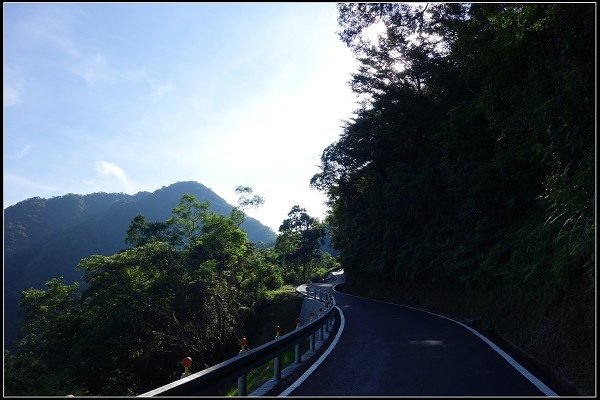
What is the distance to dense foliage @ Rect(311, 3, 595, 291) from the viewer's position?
25.2 feet

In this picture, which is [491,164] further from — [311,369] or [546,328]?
[311,369]

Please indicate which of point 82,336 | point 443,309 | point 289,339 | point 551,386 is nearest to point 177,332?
point 82,336

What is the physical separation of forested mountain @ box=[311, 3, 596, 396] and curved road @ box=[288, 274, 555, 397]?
96 centimetres

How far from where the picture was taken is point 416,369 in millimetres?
7633

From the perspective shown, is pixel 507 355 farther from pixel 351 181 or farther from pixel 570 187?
pixel 351 181

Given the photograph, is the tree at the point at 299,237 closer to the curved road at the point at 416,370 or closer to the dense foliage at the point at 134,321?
the dense foliage at the point at 134,321

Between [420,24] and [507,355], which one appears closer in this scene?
[507,355]

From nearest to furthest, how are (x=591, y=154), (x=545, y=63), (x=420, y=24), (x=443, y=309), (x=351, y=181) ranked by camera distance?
(x=591, y=154) < (x=545, y=63) < (x=420, y=24) < (x=443, y=309) < (x=351, y=181)

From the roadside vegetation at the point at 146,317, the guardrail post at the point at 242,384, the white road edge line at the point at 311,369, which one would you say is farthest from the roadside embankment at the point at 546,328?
the roadside vegetation at the point at 146,317

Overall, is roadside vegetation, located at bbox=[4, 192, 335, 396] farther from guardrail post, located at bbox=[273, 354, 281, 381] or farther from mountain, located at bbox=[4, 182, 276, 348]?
mountain, located at bbox=[4, 182, 276, 348]

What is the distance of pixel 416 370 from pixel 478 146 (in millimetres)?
12414

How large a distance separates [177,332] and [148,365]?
10.9ft

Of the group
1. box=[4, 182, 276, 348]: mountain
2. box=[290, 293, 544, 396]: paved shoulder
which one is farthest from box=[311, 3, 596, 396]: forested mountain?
box=[4, 182, 276, 348]: mountain

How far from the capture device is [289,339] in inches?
336
